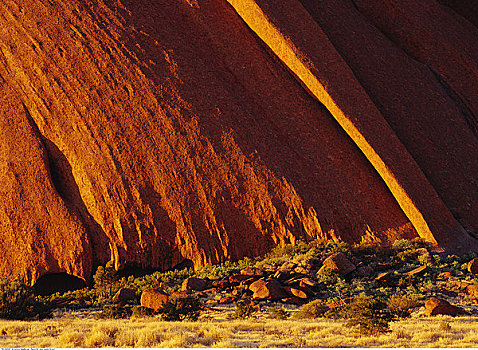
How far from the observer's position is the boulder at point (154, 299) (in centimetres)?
1099

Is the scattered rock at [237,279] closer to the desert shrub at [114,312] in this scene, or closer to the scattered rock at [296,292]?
the scattered rock at [296,292]

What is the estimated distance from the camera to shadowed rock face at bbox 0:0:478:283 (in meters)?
14.7

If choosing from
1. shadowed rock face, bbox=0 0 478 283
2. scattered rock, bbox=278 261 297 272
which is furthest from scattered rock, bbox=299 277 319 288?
shadowed rock face, bbox=0 0 478 283

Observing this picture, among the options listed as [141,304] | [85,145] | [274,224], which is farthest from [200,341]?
[85,145]

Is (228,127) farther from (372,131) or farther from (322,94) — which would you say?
(372,131)

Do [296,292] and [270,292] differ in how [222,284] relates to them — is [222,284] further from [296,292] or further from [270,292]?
[296,292]

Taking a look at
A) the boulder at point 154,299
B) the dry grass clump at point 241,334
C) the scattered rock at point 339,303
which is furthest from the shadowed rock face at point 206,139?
the dry grass clump at point 241,334

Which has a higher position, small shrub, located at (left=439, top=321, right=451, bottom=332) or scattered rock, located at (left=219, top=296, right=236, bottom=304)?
scattered rock, located at (left=219, top=296, right=236, bottom=304)

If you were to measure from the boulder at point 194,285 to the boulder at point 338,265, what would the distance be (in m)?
2.84

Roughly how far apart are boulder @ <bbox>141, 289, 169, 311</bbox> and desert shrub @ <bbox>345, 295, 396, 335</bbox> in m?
3.91

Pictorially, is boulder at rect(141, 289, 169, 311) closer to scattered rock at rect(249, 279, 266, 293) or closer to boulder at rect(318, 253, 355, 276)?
scattered rock at rect(249, 279, 266, 293)

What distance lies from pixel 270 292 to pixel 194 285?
6.57ft

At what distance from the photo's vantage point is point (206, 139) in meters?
15.6

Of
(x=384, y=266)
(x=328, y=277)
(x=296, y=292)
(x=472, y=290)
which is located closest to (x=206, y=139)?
(x=328, y=277)
